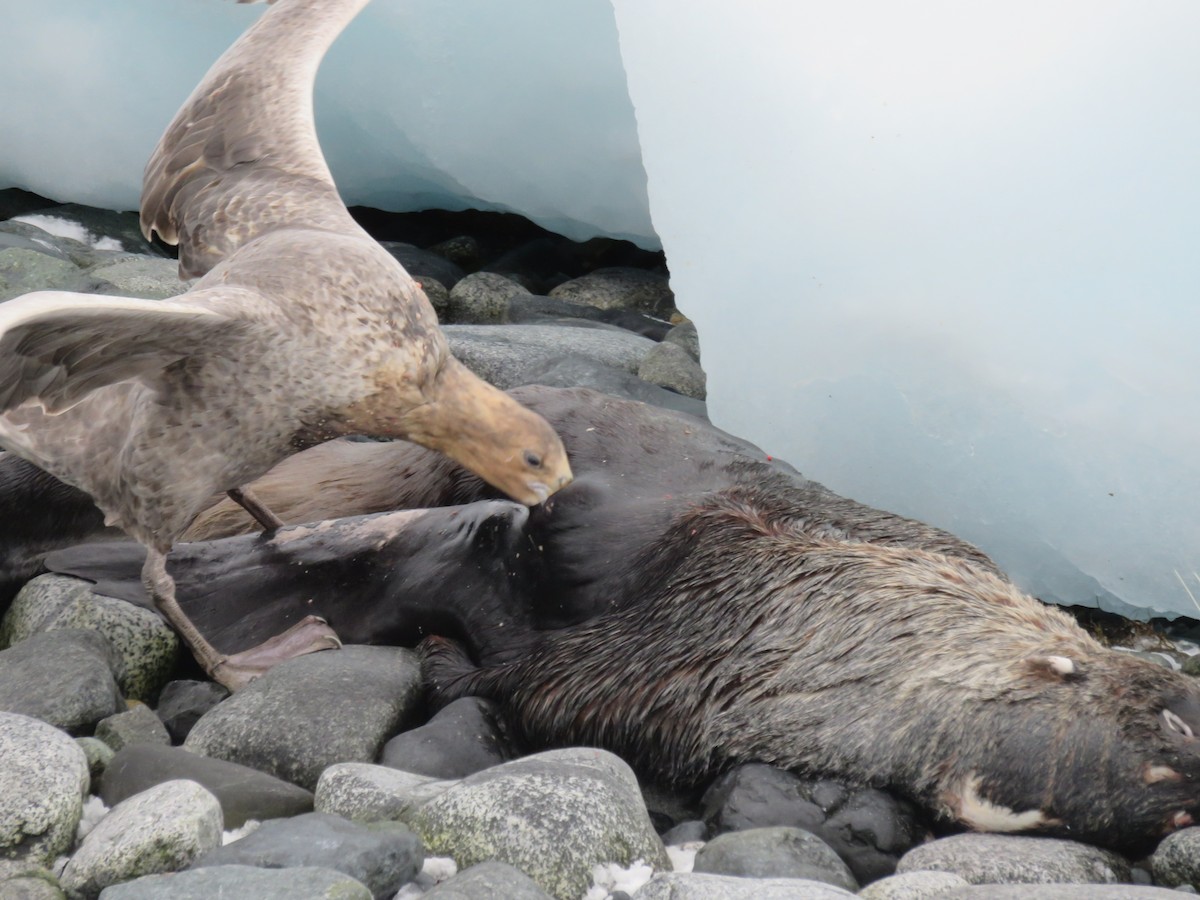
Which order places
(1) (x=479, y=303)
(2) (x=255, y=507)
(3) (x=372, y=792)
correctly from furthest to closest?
(1) (x=479, y=303) → (2) (x=255, y=507) → (3) (x=372, y=792)

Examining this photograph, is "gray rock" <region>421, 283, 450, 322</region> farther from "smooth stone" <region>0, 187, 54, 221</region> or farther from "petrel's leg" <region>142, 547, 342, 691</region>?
"petrel's leg" <region>142, 547, 342, 691</region>

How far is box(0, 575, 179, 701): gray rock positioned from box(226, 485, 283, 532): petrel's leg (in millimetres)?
432

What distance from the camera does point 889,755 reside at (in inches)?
127

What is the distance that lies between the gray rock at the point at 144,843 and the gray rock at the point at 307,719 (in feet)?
2.13

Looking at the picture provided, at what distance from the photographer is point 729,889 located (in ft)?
7.52

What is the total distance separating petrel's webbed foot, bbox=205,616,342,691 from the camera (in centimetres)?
377

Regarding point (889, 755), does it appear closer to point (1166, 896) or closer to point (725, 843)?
point (725, 843)

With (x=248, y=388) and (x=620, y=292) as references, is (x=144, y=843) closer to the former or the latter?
(x=248, y=388)

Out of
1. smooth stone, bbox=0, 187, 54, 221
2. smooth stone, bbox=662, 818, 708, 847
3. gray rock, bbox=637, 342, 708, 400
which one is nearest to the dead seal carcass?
smooth stone, bbox=662, 818, 708, 847

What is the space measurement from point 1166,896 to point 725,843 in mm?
849

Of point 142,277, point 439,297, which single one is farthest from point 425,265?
point 142,277

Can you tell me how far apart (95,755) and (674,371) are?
3807mm

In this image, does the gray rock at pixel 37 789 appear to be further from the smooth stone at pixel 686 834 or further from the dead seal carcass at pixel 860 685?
the smooth stone at pixel 686 834

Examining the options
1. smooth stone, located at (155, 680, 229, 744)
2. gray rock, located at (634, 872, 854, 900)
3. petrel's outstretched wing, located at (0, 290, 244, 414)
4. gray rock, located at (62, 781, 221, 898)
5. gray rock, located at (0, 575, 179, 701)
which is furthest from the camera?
gray rock, located at (0, 575, 179, 701)
